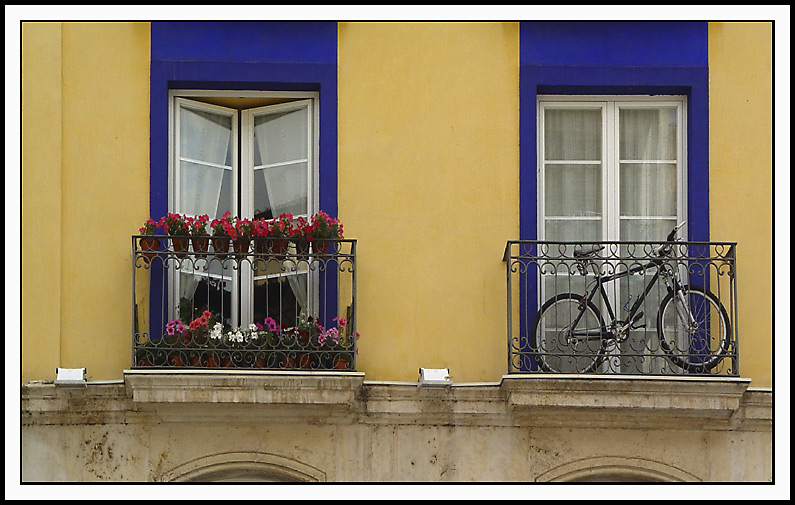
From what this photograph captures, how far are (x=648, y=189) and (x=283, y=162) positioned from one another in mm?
3167

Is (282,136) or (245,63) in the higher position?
(245,63)

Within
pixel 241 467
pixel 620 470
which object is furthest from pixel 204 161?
pixel 620 470

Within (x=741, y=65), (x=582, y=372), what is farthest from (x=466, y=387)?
(x=741, y=65)

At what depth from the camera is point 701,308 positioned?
39.4 ft

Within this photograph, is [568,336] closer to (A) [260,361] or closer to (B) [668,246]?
(B) [668,246]

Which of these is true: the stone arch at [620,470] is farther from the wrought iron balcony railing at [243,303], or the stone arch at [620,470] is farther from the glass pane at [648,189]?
the glass pane at [648,189]

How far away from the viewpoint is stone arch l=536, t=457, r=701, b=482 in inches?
468

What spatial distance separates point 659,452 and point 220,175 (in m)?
4.41

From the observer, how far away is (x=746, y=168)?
12.4 meters

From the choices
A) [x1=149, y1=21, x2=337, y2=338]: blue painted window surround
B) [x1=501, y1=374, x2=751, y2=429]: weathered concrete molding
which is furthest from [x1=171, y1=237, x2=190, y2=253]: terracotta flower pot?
[x1=501, y1=374, x2=751, y2=429]: weathered concrete molding

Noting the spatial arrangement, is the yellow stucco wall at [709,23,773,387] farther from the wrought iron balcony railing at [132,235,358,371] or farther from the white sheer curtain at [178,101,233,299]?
the white sheer curtain at [178,101,233,299]

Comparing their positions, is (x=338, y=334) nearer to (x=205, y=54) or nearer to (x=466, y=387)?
(x=466, y=387)

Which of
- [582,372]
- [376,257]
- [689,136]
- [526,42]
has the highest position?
[526,42]

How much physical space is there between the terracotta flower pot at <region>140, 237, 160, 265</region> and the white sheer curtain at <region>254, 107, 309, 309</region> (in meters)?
1.07
